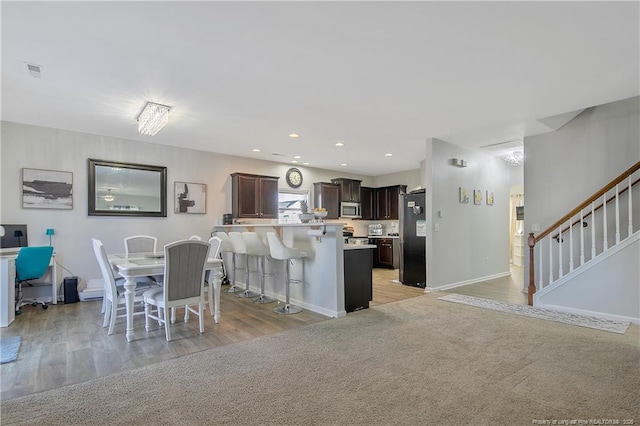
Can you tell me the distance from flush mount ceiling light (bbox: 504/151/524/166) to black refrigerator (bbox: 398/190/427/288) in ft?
8.02

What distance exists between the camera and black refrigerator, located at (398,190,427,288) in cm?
611

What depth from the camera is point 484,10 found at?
7.49 ft

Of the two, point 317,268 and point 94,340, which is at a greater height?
point 317,268

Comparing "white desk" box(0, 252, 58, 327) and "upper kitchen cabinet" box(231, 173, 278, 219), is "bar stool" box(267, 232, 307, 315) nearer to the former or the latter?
"upper kitchen cabinet" box(231, 173, 278, 219)

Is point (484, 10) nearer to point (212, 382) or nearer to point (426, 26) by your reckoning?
point (426, 26)

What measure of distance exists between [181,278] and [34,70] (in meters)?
2.41

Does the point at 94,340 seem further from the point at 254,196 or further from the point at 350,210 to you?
the point at 350,210

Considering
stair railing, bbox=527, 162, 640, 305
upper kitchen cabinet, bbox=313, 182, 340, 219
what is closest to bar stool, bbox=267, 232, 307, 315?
stair railing, bbox=527, 162, 640, 305

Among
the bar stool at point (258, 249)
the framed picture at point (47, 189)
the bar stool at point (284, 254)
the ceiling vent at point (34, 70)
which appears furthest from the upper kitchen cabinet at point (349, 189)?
the ceiling vent at point (34, 70)

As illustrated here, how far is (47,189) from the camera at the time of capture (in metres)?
5.05

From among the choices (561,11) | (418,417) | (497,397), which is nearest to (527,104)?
(561,11)

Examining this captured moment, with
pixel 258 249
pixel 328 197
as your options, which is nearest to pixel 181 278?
pixel 258 249

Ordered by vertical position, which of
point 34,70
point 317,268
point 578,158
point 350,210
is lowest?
point 317,268

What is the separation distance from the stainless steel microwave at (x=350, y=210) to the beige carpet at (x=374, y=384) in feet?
18.0
